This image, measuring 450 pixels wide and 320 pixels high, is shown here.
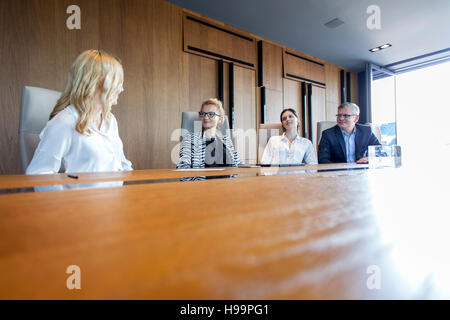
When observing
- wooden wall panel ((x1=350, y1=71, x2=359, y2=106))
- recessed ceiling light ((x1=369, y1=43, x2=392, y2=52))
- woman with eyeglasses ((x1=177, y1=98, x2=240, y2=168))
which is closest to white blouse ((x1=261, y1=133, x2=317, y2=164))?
woman with eyeglasses ((x1=177, y1=98, x2=240, y2=168))

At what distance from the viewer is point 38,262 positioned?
0.21 ft

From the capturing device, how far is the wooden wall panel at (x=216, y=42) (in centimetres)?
259

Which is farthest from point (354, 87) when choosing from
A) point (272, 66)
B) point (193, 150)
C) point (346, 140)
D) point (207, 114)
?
point (193, 150)

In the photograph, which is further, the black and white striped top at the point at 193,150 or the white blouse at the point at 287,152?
the white blouse at the point at 287,152

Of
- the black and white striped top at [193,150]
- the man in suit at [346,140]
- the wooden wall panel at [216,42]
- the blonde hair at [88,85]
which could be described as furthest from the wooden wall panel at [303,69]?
the blonde hair at [88,85]

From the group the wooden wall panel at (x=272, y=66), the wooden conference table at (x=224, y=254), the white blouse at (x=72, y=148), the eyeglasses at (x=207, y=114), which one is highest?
the wooden wall panel at (x=272, y=66)

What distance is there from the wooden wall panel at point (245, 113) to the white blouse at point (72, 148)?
2081mm

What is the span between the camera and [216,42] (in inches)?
110

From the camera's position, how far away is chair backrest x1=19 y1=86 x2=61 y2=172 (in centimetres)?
103

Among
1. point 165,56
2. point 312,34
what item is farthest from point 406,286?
point 312,34

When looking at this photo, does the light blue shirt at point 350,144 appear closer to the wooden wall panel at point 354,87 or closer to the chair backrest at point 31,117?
the chair backrest at point 31,117

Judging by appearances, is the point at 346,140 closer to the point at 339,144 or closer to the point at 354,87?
the point at 339,144

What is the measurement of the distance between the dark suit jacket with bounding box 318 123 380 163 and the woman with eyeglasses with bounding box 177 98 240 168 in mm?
704

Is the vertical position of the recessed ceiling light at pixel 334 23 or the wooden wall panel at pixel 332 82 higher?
the recessed ceiling light at pixel 334 23
